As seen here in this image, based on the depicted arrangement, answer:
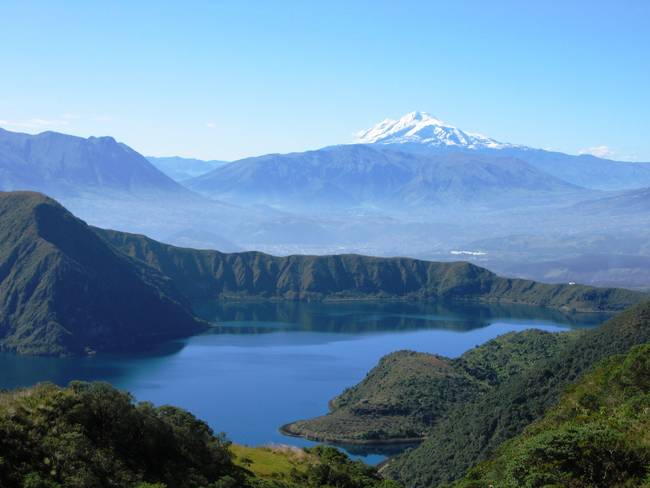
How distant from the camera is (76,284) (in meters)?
150

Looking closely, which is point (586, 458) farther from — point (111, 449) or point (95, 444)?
point (95, 444)

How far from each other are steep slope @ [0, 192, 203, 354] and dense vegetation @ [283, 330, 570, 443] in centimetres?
5719

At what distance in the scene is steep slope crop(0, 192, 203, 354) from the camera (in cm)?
13900

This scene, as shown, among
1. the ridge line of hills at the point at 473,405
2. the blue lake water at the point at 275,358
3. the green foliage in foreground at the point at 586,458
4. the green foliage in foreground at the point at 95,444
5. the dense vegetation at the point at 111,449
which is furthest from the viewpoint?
the blue lake water at the point at 275,358

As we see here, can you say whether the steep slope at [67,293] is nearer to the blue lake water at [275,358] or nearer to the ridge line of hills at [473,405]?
the blue lake water at [275,358]

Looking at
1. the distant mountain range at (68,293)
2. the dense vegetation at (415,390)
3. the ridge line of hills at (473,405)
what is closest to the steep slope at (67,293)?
the distant mountain range at (68,293)

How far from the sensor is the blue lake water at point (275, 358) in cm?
9350

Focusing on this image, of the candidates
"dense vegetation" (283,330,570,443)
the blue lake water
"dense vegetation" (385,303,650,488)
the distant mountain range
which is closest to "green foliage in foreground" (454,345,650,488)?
"dense vegetation" (385,303,650,488)

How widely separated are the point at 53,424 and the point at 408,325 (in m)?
137

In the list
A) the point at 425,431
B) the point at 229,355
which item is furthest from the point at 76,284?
the point at 425,431

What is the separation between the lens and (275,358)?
125375mm

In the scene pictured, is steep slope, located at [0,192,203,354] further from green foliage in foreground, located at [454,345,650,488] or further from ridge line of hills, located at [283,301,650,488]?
green foliage in foreground, located at [454,345,650,488]

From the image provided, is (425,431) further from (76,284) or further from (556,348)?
(76,284)

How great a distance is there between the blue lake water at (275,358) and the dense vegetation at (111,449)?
32.8 metres
